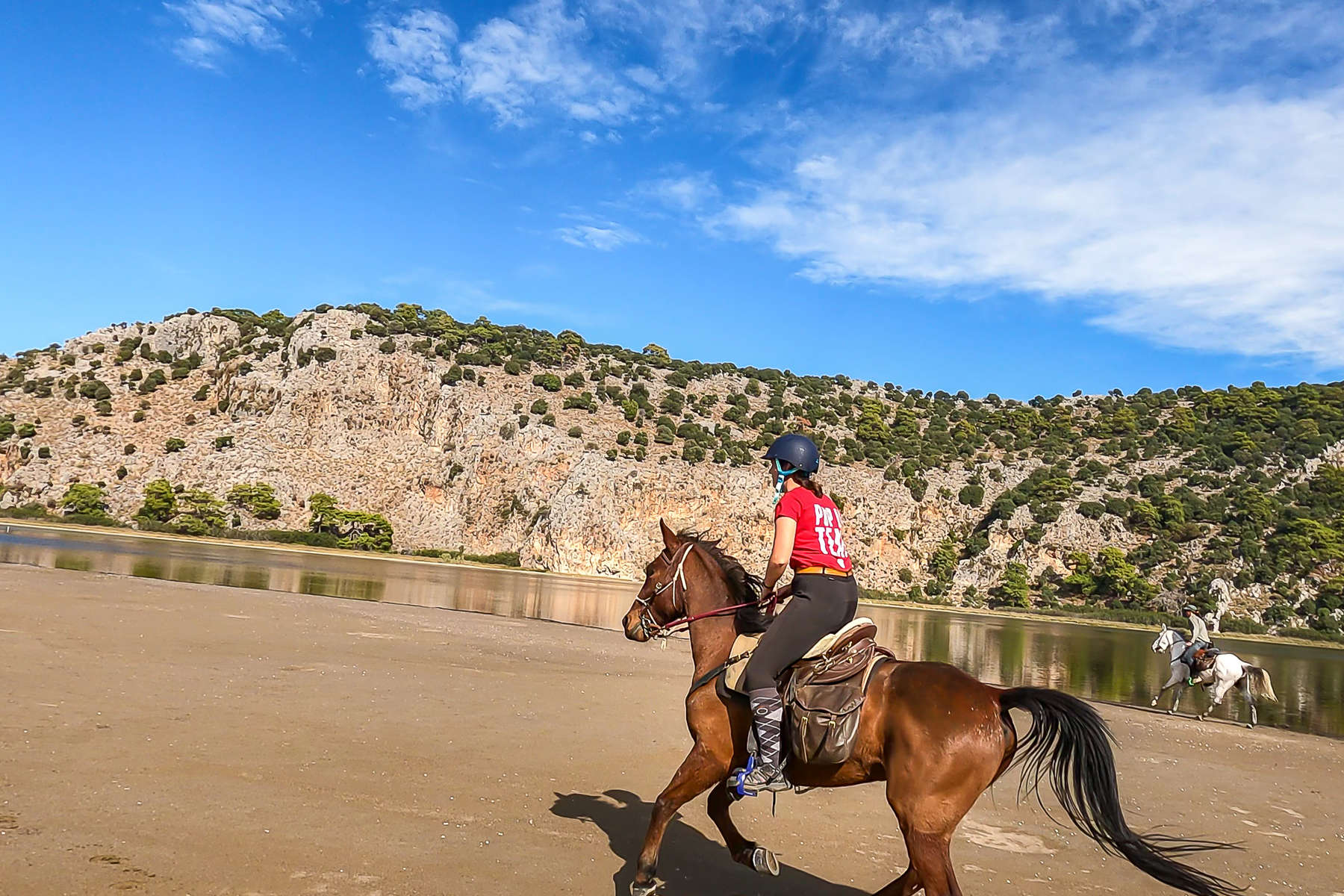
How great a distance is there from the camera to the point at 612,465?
68.6 meters

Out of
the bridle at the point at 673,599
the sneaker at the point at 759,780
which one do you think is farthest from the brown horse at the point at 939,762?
the bridle at the point at 673,599

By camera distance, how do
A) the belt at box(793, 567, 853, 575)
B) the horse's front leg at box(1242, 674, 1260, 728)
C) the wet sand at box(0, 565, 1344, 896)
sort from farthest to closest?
the horse's front leg at box(1242, 674, 1260, 728), the belt at box(793, 567, 853, 575), the wet sand at box(0, 565, 1344, 896)

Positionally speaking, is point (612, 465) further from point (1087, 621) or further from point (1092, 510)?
point (1092, 510)

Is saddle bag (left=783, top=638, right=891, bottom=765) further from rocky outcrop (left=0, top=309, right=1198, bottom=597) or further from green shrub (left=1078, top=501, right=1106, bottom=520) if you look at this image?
green shrub (left=1078, top=501, right=1106, bottom=520)

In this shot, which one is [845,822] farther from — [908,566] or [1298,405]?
[1298,405]

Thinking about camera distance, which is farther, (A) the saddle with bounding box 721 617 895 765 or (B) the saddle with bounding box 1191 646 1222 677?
(B) the saddle with bounding box 1191 646 1222 677

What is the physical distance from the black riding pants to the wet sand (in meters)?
1.72

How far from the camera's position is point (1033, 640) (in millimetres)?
37406

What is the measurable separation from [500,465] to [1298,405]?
8546 centimetres

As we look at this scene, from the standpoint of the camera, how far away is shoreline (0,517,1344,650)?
2184 inches

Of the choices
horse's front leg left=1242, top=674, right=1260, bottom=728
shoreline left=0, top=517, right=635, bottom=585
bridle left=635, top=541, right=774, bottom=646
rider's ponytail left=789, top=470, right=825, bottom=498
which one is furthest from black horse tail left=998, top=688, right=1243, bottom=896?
shoreline left=0, top=517, right=635, bottom=585

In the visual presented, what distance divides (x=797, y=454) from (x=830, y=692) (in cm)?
170

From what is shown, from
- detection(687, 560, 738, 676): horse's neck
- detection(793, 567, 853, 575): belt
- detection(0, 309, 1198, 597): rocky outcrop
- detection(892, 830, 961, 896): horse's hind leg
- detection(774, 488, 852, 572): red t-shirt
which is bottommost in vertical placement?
detection(892, 830, 961, 896): horse's hind leg

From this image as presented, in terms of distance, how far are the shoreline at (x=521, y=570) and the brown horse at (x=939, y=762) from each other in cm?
5154
